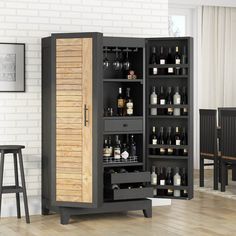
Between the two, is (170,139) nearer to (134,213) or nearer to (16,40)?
(134,213)

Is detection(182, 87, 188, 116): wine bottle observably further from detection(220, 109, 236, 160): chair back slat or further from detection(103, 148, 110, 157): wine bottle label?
detection(220, 109, 236, 160): chair back slat

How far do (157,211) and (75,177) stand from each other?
118cm

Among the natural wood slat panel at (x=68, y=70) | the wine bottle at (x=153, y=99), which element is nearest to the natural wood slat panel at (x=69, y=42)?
the natural wood slat panel at (x=68, y=70)

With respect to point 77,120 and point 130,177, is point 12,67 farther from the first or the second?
point 130,177

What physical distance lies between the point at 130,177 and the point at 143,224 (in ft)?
1.86

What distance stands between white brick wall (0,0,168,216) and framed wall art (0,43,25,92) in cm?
6

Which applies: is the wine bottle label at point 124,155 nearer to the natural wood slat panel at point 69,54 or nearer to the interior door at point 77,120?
the interior door at point 77,120

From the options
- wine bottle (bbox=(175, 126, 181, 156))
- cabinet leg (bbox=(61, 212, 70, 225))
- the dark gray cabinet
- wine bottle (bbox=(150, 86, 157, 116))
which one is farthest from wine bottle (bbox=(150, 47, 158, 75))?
cabinet leg (bbox=(61, 212, 70, 225))

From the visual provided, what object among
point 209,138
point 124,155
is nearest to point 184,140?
point 124,155

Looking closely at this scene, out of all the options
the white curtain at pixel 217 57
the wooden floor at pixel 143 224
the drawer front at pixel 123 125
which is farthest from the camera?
the white curtain at pixel 217 57

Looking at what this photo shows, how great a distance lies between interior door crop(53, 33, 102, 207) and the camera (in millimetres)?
6547

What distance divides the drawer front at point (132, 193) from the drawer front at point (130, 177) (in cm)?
9

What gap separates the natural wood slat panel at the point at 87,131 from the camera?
6.54 meters

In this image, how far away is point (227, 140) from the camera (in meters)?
8.74
